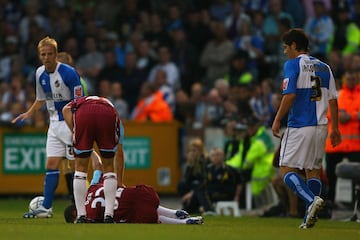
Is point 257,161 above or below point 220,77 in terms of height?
below

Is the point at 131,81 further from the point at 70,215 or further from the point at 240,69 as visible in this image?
the point at 70,215

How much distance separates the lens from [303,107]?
13.4 m

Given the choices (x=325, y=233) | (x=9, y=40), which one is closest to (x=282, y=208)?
(x=325, y=233)

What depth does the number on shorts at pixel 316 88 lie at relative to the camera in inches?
527

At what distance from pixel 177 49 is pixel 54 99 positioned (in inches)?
398

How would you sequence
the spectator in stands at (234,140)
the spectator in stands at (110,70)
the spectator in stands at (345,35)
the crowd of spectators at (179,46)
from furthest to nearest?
the spectator in stands at (110,70) → the crowd of spectators at (179,46) → the spectator in stands at (345,35) → the spectator in stands at (234,140)

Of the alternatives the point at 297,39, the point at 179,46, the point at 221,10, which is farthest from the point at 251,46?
the point at 297,39

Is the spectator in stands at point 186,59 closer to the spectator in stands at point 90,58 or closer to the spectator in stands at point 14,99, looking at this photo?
the spectator in stands at point 90,58

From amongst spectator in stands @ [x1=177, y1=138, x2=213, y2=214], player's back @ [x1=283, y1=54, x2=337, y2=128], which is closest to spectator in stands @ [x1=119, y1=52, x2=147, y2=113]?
spectator in stands @ [x1=177, y1=138, x2=213, y2=214]

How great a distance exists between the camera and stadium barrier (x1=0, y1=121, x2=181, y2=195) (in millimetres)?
22625

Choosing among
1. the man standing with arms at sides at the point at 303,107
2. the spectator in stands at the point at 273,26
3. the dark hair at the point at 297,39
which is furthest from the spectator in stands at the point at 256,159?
the dark hair at the point at 297,39

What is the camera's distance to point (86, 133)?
12820 millimetres

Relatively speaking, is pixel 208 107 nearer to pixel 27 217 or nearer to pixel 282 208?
pixel 282 208

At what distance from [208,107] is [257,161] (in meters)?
3.91
